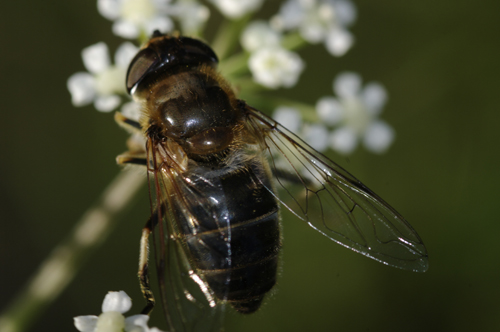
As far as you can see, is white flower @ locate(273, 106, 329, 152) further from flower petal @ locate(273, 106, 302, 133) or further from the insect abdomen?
the insect abdomen

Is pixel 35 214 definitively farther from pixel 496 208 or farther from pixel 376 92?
pixel 496 208

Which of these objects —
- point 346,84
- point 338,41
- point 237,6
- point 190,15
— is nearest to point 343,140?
point 346,84

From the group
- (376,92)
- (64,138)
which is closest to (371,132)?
(376,92)

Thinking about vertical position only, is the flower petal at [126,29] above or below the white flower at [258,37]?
below

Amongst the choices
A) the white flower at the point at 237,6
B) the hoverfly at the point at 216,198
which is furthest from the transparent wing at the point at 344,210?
the white flower at the point at 237,6

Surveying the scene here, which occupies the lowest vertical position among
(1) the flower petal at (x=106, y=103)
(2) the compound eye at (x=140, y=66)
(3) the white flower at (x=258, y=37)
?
(2) the compound eye at (x=140, y=66)

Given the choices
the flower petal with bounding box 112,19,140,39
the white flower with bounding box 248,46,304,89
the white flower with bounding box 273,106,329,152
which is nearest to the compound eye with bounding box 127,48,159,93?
the flower petal with bounding box 112,19,140,39

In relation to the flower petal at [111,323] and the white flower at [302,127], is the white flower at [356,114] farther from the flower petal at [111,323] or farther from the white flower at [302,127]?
the flower petal at [111,323]
